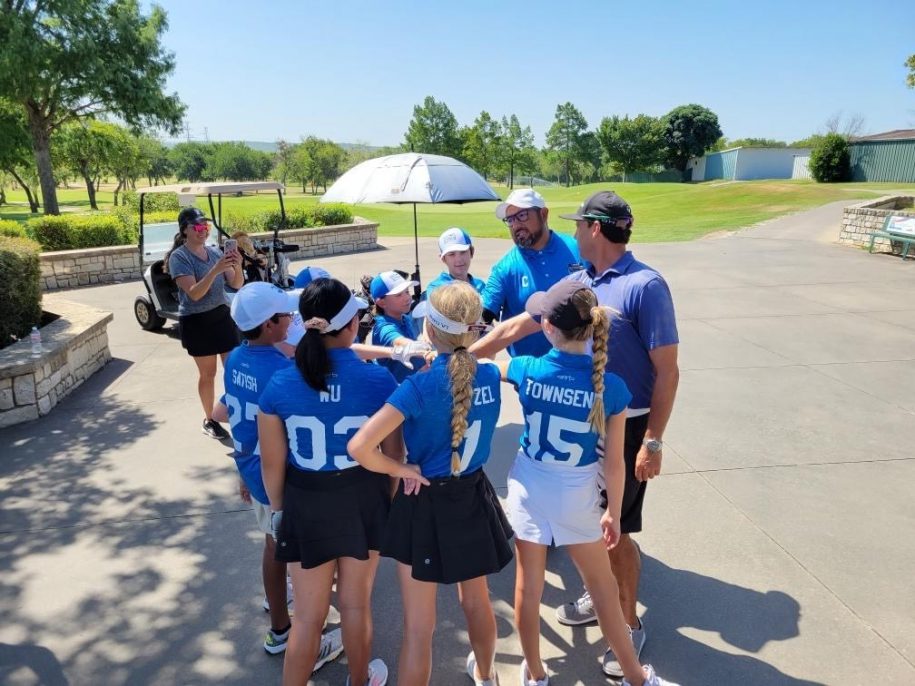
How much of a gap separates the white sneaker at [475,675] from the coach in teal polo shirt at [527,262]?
168cm

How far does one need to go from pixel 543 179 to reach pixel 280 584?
347ft

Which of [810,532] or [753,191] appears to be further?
[753,191]

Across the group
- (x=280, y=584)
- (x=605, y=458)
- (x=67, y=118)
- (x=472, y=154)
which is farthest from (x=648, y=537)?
(x=472, y=154)

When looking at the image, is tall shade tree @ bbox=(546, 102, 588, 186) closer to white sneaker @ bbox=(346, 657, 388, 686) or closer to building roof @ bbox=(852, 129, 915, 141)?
building roof @ bbox=(852, 129, 915, 141)

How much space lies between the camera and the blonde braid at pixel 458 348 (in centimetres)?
221

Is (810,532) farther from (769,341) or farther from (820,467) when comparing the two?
(769,341)

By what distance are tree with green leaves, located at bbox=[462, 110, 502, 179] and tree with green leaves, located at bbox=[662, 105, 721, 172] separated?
72.3 ft

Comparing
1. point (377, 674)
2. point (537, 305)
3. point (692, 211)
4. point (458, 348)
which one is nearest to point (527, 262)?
point (537, 305)

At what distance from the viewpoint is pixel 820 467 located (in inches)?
188

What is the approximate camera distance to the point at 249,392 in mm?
2625

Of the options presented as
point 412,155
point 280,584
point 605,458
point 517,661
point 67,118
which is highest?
point 67,118

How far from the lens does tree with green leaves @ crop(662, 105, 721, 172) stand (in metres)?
75.0

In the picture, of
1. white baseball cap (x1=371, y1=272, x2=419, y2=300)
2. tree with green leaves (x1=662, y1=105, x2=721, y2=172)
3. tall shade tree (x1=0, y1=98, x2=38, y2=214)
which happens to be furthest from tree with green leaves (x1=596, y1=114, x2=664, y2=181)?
white baseball cap (x1=371, y1=272, x2=419, y2=300)

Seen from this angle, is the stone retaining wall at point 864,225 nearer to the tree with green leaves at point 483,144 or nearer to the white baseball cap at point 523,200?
the white baseball cap at point 523,200
